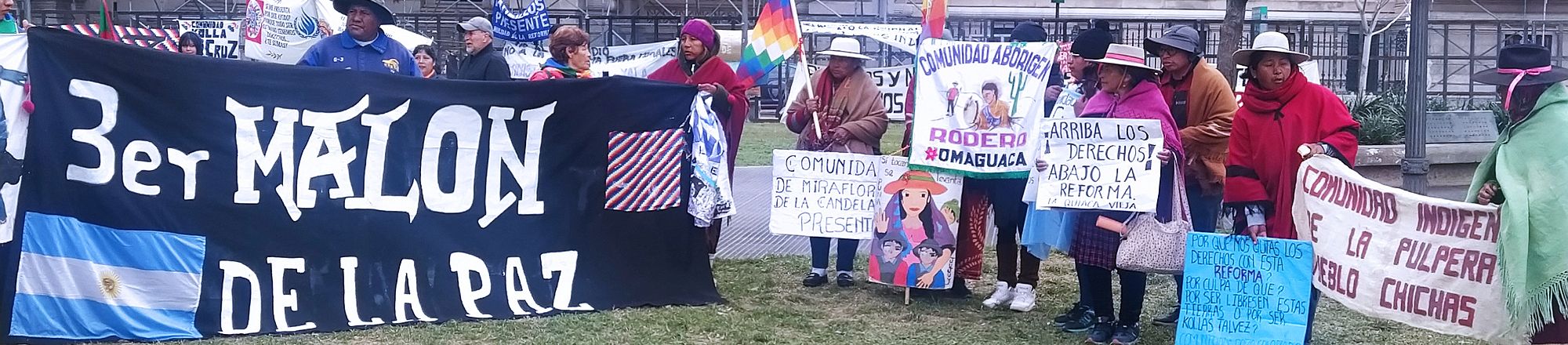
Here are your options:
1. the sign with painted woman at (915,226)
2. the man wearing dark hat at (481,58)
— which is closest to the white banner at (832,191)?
the sign with painted woman at (915,226)

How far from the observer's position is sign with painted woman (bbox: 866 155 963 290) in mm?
7254

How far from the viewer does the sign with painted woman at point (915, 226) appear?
7.25m

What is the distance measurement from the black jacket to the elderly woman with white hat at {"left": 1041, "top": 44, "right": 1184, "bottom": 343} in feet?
10.2

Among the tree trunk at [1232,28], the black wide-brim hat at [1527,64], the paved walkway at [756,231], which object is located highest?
the tree trunk at [1232,28]

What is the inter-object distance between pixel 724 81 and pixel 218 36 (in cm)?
1139

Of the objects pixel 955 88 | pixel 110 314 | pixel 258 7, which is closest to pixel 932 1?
pixel 955 88

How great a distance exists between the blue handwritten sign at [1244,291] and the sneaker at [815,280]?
247 cm

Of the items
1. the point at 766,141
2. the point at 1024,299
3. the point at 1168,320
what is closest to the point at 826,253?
the point at 1024,299

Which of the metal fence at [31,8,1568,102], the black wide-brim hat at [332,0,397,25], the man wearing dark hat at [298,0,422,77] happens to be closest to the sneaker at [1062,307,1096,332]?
the man wearing dark hat at [298,0,422,77]

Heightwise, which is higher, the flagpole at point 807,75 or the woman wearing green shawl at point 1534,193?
the flagpole at point 807,75

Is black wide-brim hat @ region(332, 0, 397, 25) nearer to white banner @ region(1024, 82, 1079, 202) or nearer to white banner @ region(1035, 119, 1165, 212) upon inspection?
white banner @ region(1024, 82, 1079, 202)

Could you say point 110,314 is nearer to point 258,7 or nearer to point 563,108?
point 563,108

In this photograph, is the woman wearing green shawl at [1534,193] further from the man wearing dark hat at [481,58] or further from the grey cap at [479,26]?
the grey cap at [479,26]

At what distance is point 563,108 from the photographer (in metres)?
6.67
